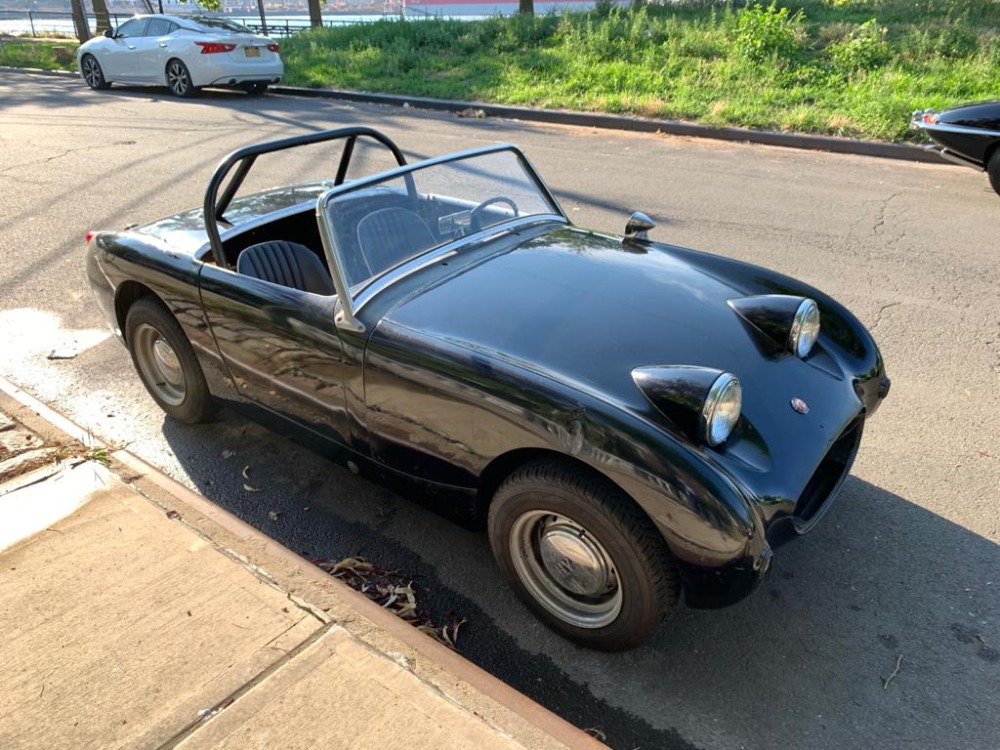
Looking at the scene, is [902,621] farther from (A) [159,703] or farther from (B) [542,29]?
(B) [542,29]

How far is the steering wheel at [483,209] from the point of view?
3.28m

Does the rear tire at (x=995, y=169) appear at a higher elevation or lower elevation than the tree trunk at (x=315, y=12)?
lower

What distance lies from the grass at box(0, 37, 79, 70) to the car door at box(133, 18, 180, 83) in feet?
18.5

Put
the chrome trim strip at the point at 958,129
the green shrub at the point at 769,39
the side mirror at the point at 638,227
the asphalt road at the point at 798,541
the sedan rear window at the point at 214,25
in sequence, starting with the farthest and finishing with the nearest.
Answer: the sedan rear window at the point at 214,25, the green shrub at the point at 769,39, the chrome trim strip at the point at 958,129, the side mirror at the point at 638,227, the asphalt road at the point at 798,541

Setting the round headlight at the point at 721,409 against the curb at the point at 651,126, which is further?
the curb at the point at 651,126

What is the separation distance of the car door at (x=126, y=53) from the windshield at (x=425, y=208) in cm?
1369

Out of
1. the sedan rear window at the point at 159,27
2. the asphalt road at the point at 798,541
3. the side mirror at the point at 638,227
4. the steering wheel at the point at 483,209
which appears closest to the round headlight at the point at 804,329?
the asphalt road at the point at 798,541

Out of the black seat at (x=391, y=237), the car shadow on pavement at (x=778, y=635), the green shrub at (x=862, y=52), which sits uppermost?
the green shrub at (x=862, y=52)

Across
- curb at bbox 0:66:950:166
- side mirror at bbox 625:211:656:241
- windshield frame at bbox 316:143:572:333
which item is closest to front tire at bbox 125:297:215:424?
windshield frame at bbox 316:143:572:333

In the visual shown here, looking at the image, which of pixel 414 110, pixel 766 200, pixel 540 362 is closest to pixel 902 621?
pixel 540 362

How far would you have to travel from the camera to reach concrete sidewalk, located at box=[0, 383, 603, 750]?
1.96 m

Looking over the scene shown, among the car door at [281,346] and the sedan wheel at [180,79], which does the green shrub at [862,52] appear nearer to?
the car door at [281,346]

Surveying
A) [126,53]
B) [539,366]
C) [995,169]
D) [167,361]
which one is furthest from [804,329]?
[126,53]

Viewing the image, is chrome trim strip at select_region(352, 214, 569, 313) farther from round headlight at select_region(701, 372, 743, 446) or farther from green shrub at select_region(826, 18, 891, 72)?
green shrub at select_region(826, 18, 891, 72)
